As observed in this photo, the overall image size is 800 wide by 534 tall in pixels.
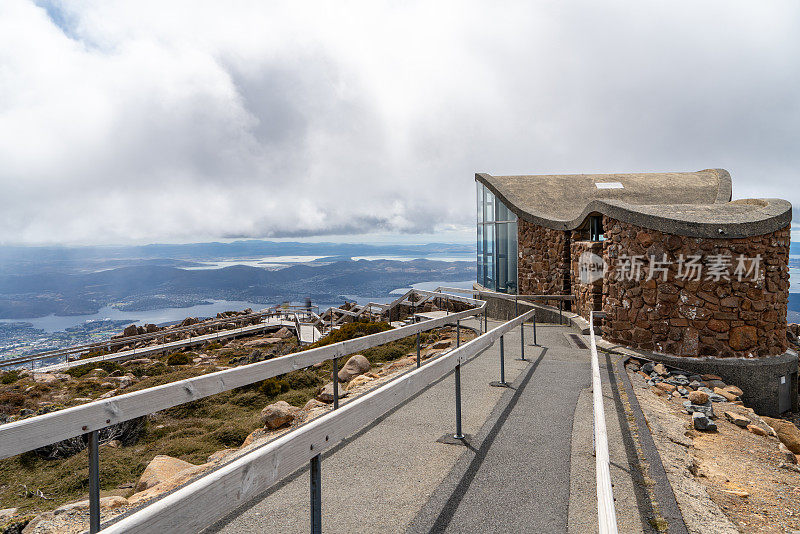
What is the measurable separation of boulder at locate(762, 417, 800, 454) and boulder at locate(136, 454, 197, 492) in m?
8.77

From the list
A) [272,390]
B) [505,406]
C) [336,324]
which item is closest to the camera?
[505,406]

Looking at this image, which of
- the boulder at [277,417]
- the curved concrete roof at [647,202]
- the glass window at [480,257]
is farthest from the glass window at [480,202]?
the boulder at [277,417]

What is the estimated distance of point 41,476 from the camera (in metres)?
6.48

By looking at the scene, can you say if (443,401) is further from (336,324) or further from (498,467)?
(336,324)

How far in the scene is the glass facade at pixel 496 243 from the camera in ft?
63.0

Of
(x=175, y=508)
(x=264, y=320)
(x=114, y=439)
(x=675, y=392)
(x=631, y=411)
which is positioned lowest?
(x=264, y=320)

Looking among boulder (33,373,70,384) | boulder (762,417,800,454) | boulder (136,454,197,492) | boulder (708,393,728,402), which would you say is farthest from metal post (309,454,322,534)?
boulder (33,373,70,384)

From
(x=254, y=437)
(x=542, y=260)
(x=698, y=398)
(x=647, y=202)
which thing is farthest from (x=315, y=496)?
(x=647, y=202)

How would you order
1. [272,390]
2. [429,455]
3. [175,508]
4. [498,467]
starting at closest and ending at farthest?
[175,508], [498,467], [429,455], [272,390]

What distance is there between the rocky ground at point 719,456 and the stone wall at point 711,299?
3.52ft

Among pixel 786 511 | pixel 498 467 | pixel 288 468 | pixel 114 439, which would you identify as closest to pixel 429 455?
pixel 498 467

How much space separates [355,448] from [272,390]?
6.65 m

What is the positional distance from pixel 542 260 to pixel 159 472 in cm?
1488

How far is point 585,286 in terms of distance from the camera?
13.1 metres
